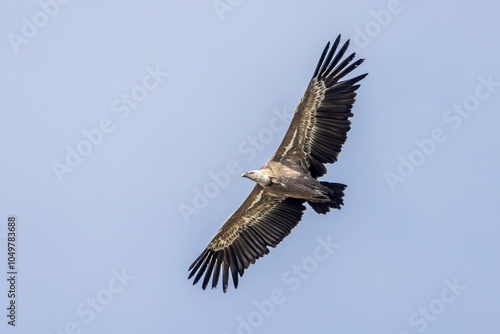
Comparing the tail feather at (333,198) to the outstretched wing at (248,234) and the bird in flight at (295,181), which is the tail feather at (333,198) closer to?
the bird in flight at (295,181)

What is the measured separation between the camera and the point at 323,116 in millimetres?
25141

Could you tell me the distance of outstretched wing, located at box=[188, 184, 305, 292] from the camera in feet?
86.9

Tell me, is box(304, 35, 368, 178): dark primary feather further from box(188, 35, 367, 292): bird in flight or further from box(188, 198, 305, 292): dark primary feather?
box(188, 198, 305, 292): dark primary feather

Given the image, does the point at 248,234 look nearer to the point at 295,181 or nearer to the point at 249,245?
the point at 249,245

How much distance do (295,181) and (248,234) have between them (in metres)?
2.60

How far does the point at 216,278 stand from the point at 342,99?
6.08 meters

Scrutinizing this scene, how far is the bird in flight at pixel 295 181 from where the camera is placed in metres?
25.0

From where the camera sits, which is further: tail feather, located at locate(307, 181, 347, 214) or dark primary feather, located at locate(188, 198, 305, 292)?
dark primary feather, located at locate(188, 198, 305, 292)

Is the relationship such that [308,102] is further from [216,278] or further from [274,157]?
[216,278]

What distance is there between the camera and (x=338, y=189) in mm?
24859

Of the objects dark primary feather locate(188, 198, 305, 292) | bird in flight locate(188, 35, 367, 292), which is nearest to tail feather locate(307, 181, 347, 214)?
bird in flight locate(188, 35, 367, 292)

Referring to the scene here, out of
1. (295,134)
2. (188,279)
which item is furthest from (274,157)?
(188,279)

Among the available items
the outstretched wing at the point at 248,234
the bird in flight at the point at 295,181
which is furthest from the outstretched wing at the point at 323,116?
the outstretched wing at the point at 248,234

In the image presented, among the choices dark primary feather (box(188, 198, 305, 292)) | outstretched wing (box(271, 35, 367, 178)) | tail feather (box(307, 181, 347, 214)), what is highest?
outstretched wing (box(271, 35, 367, 178))
